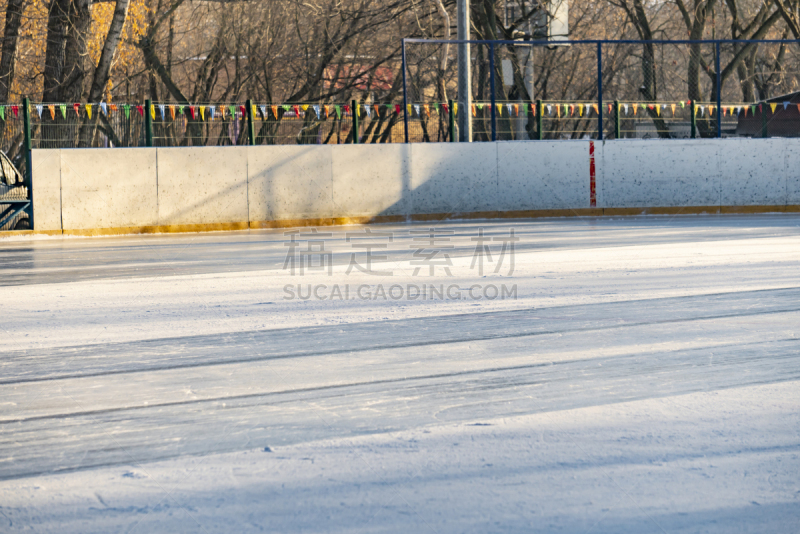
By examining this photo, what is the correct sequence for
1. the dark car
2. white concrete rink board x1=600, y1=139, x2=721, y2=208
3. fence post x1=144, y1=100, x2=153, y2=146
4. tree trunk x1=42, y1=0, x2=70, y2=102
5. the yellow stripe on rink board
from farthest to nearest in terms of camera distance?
1. tree trunk x1=42, y1=0, x2=70, y2=102
2. white concrete rink board x1=600, y1=139, x2=721, y2=208
3. fence post x1=144, y1=100, x2=153, y2=146
4. the yellow stripe on rink board
5. the dark car

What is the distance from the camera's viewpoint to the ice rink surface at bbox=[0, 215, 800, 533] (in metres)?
3.43

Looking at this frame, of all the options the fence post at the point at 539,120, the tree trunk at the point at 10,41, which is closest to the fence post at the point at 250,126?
the fence post at the point at 539,120

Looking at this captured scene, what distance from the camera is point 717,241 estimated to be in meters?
13.5

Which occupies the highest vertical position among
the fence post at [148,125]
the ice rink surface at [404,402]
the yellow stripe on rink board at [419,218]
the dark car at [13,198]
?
the fence post at [148,125]

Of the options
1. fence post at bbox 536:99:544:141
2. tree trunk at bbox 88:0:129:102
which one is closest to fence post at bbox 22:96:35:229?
tree trunk at bbox 88:0:129:102

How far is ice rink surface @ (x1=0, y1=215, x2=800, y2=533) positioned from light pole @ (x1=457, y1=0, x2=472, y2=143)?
10115 mm

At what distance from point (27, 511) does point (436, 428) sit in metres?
1.87

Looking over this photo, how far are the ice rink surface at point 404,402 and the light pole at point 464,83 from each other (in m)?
10.1

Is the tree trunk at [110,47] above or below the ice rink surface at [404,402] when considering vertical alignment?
above

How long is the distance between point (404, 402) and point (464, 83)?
1568 centimetres

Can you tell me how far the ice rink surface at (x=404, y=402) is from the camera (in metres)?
3.43

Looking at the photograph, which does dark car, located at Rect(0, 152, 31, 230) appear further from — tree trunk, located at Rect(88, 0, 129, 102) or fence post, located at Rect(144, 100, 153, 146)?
tree trunk, located at Rect(88, 0, 129, 102)

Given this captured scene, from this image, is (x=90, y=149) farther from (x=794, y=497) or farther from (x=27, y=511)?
(x=794, y=497)

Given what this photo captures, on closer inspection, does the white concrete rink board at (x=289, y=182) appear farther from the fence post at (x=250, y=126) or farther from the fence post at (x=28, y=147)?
the fence post at (x=28, y=147)
